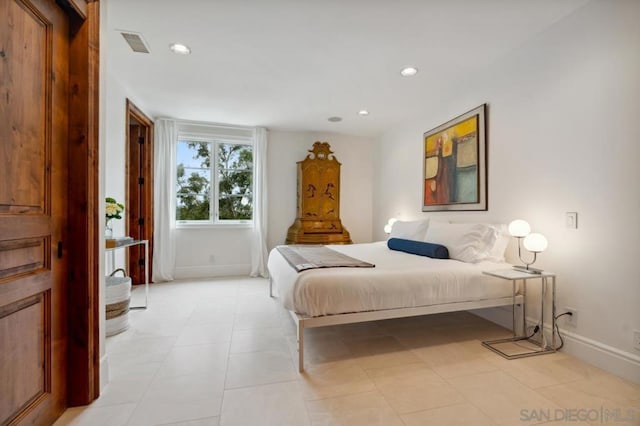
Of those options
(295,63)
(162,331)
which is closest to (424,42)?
(295,63)

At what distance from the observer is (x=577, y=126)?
204 cm

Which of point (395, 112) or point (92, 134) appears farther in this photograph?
point (395, 112)

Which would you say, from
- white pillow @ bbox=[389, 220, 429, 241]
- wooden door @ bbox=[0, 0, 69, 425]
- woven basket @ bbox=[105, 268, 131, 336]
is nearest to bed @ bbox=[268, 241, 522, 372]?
white pillow @ bbox=[389, 220, 429, 241]

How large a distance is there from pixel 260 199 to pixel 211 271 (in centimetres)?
143

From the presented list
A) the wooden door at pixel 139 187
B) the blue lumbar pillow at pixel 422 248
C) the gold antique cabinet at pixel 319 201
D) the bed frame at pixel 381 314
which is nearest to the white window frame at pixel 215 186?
the wooden door at pixel 139 187

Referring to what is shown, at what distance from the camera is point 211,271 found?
4.64 meters

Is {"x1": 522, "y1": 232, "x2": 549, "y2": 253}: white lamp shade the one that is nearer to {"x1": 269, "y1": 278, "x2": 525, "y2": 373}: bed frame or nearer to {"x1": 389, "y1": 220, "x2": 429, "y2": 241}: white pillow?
{"x1": 269, "y1": 278, "x2": 525, "y2": 373}: bed frame

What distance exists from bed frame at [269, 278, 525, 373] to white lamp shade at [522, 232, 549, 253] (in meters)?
0.41

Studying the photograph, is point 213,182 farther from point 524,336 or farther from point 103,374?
point 524,336

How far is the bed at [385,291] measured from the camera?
192cm

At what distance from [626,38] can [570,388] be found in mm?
2198

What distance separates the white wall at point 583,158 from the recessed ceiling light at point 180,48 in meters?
2.85

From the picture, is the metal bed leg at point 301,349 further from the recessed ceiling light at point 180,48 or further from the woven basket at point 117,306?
the recessed ceiling light at point 180,48

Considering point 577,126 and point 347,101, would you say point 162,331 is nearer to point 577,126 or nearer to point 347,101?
point 347,101
